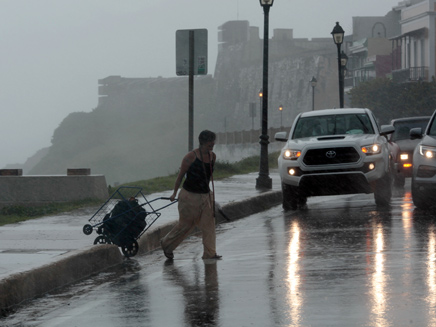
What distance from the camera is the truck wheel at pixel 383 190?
16344 millimetres

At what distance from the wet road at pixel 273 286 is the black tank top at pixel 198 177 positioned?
2.72 ft

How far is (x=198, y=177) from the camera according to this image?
1076 centimetres

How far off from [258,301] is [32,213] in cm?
935

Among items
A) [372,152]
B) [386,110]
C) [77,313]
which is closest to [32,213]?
[372,152]

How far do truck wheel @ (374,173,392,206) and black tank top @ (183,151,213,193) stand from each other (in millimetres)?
6178

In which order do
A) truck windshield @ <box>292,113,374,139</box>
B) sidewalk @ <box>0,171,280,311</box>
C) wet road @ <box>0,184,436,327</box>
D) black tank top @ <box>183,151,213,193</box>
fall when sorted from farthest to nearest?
truck windshield @ <box>292,113,374,139</box> → black tank top @ <box>183,151,213,193</box> → sidewalk @ <box>0,171,280,311</box> → wet road @ <box>0,184,436,327</box>

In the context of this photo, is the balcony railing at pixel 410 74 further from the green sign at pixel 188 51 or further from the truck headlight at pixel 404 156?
the green sign at pixel 188 51

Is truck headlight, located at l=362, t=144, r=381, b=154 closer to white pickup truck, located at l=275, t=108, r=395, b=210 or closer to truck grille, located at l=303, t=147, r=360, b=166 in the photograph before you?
white pickup truck, located at l=275, t=108, r=395, b=210

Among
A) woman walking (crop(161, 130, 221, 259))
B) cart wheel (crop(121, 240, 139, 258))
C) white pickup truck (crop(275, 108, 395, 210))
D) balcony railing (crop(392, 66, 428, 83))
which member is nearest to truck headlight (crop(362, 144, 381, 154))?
white pickup truck (crop(275, 108, 395, 210))

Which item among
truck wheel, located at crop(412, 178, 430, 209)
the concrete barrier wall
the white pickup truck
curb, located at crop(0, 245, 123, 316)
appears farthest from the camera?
the concrete barrier wall

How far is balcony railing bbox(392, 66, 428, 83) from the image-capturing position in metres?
68.9

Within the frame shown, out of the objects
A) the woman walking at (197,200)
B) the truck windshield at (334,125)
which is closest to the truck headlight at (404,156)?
the truck windshield at (334,125)

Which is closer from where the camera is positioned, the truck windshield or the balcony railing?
the truck windshield

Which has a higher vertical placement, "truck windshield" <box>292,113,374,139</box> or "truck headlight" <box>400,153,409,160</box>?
"truck windshield" <box>292,113,374,139</box>
